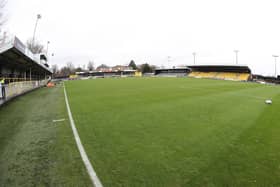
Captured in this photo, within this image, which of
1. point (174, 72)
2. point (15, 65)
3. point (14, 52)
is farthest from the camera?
point (174, 72)

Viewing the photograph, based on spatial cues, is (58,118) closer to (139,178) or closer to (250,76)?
(139,178)

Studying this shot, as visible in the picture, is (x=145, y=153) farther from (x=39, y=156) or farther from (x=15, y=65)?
(x=15, y=65)

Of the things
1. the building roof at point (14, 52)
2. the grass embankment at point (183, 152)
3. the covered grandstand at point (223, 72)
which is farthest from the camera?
the covered grandstand at point (223, 72)

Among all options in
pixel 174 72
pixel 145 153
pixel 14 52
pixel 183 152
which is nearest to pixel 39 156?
pixel 145 153

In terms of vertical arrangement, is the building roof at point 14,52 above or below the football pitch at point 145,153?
above

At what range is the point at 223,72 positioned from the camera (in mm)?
68562

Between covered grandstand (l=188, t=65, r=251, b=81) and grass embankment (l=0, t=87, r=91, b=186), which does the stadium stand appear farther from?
grass embankment (l=0, t=87, r=91, b=186)

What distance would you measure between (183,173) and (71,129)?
4227 mm

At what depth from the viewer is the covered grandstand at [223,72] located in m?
59.5

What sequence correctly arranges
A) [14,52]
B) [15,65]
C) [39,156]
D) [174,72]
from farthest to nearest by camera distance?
[174,72], [15,65], [14,52], [39,156]

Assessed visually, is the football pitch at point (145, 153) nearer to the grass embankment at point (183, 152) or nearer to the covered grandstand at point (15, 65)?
the grass embankment at point (183, 152)

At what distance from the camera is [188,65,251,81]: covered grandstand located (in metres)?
59.5

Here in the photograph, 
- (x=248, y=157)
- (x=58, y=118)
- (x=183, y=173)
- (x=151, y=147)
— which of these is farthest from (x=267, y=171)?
(x=58, y=118)

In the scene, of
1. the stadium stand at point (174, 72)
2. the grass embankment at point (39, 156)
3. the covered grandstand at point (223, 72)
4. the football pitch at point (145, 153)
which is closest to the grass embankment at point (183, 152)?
the football pitch at point (145, 153)
